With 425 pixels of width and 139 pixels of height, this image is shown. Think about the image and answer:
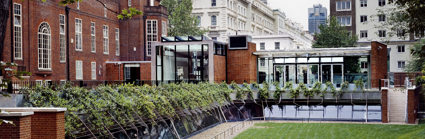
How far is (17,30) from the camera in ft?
111

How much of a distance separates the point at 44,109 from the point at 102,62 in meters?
31.8

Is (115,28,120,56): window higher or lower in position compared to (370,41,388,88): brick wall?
higher

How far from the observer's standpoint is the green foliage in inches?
644

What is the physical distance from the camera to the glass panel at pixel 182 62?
116ft

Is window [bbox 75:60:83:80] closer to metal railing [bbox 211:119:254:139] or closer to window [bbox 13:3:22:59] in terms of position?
window [bbox 13:3:22:59]

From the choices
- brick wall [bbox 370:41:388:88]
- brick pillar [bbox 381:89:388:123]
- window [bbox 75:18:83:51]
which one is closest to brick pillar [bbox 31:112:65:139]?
brick pillar [bbox 381:89:388:123]

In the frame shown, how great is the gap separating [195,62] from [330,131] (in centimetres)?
1241

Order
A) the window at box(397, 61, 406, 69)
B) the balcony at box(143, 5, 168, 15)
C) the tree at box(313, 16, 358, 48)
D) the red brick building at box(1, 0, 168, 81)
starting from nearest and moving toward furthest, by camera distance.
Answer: the red brick building at box(1, 0, 168, 81), the balcony at box(143, 5, 168, 15), the tree at box(313, 16, 358, 48), the window at box(397, 61, 406, 69)

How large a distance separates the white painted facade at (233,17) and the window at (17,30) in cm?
3617

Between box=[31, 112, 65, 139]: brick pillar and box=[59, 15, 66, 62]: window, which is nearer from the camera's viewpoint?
box=[31, 112, 65, 139]: brick pillar

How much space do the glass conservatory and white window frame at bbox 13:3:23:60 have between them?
18.3 metres

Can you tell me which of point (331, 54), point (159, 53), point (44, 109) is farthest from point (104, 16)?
point (44, 109)

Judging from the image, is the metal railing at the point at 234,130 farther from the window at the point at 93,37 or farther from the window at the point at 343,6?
the window at the point at 343,6

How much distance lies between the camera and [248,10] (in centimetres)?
8700
